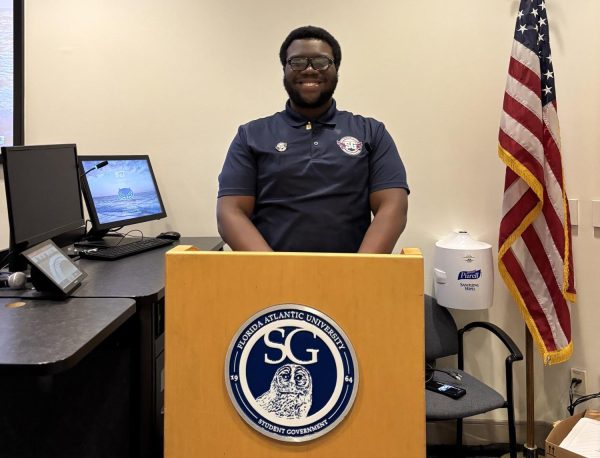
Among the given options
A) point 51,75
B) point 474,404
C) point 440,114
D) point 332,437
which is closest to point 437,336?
point 474,404

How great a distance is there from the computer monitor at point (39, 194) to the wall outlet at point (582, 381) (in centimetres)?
232

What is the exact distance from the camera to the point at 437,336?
2.21 meters

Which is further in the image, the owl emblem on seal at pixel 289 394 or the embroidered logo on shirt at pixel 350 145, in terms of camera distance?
the embroidered logo on shirt at pixel 350 145

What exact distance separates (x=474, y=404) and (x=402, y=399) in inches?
45.9

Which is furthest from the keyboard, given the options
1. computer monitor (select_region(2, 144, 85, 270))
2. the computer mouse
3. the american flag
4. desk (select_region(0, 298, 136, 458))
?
the american flag

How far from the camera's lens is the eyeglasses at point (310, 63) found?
4.92 ft

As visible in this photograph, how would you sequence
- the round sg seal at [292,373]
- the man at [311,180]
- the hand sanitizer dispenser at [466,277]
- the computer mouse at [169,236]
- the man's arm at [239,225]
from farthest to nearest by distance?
1. the computer mouse at [169,236]
2. the hand sanitizer dispenser at [466,277]
3. the man at [311,180]
4. the man's arm at [239,225]
5. the round sg seal at [292,373]

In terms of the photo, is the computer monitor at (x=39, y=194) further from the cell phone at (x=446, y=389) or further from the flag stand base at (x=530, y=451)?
the flag stand base at (x=530, y=451)

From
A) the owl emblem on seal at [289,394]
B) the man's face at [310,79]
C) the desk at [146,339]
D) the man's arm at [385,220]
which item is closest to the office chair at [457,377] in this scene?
the man's arm at [385,220]

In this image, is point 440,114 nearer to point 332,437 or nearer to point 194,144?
point 194,144

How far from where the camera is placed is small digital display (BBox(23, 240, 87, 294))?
4.43 ft

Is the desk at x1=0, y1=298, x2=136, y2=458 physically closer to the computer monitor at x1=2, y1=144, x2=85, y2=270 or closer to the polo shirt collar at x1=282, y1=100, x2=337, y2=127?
the computer monitor at x1=2, y1=144, x2=85, y2=270

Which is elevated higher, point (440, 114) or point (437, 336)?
point (440, 114)

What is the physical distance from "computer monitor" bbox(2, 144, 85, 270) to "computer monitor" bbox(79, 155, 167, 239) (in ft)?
1.15
